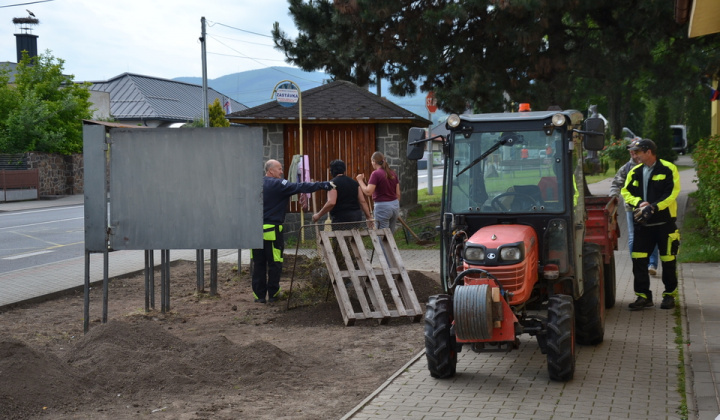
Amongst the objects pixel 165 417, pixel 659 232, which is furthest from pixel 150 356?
pixel 659 232

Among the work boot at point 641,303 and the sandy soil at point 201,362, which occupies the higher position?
the work boot at point 641,303

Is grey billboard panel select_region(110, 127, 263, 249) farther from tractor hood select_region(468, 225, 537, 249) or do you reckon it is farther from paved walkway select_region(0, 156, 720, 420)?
tractor hood select_region(468, 225, 537, 249)

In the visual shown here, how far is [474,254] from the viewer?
6.74 metres

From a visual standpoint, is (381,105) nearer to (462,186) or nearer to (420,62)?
(420,62)

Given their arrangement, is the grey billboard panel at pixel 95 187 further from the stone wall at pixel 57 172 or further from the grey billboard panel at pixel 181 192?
the stone wall at pixel 57 172

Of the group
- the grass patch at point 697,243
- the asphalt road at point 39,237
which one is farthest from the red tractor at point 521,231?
the asphalt road at point 39,237

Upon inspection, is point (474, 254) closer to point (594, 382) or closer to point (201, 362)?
point (594, 382)

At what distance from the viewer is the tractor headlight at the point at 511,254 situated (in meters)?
6.65

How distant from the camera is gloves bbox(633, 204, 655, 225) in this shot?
376 inches

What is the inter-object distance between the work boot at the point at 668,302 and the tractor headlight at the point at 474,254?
4.04 meters

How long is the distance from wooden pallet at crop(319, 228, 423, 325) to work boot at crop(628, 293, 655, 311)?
2.56m

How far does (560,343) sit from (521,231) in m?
0.99

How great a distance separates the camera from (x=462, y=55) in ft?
61.9

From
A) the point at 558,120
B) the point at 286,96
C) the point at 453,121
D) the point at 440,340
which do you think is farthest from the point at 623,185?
the point at 286,96
